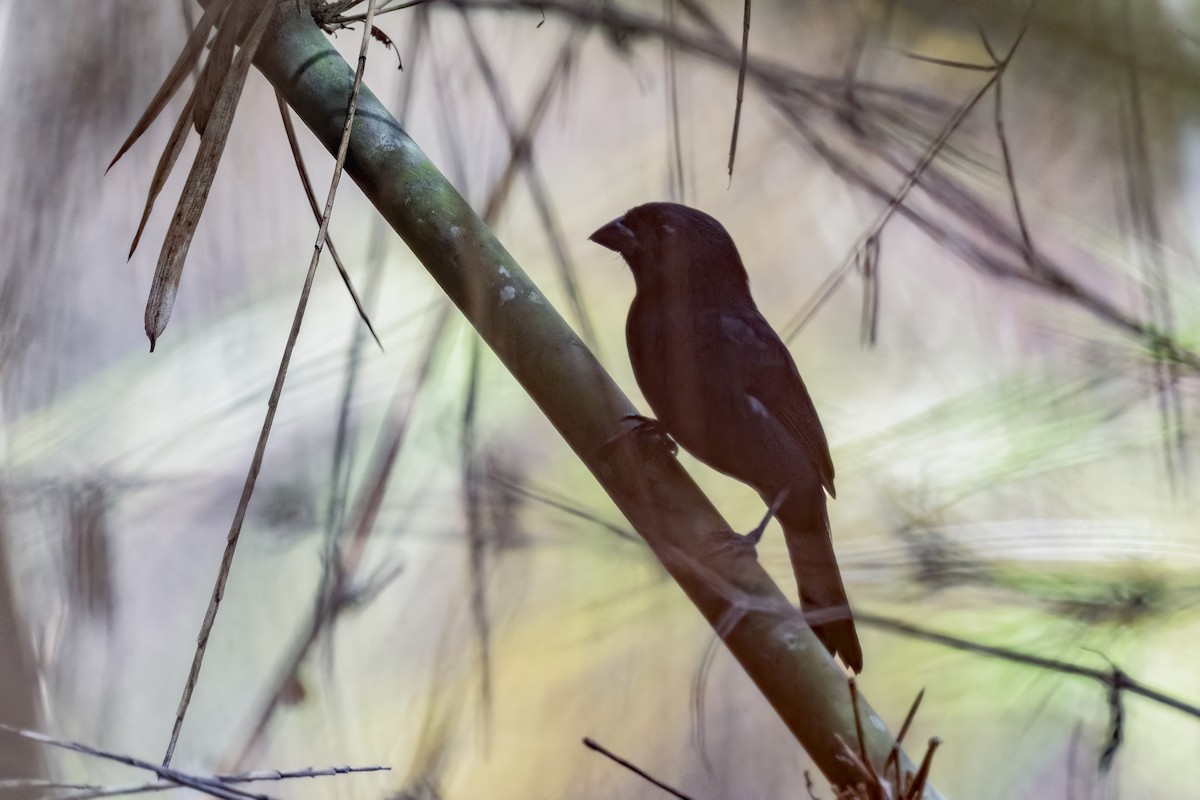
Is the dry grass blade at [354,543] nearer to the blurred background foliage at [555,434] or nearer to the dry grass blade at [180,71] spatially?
the blurred background foliage at [555,434]

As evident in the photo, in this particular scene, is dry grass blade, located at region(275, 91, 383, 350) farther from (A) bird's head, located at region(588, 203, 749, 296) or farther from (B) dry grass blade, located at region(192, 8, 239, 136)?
(A) bird's head, located at region(588, 203, 749, 296)

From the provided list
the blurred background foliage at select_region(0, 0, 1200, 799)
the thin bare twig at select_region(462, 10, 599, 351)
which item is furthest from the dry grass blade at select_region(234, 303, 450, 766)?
the thin bare twig at select_region(462, 10, 599, 351)

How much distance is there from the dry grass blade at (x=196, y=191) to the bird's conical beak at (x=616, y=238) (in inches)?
17.5

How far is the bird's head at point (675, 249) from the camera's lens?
117 centimetres

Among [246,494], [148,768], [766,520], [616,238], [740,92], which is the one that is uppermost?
[740,92]

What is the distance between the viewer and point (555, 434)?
44.2 inches

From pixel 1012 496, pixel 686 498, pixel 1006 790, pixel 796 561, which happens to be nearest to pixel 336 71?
pixel 686 498

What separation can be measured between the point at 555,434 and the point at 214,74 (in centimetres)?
58

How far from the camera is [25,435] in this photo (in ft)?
3.71

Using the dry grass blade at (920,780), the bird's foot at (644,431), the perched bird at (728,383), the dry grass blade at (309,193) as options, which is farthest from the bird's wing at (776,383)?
the dry grass blade at (309,193)

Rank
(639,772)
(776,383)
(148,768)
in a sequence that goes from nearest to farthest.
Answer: (148,768)
(639,772)
(776,383)

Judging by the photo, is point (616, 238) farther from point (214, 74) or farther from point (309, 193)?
point (214, 74)

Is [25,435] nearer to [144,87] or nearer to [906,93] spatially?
[144,87]

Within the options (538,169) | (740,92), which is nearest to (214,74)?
(538,169)
